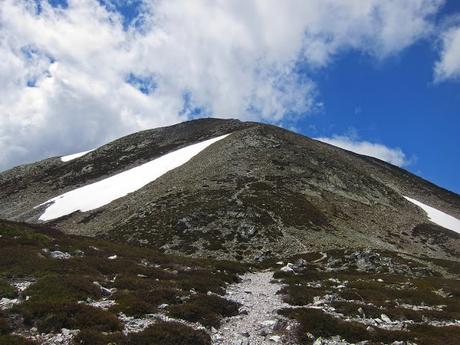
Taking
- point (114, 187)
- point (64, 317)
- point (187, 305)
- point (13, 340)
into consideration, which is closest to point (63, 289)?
point (64, 317)

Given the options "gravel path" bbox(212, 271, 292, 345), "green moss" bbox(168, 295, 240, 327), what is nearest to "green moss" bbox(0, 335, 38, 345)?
"green moss" bbox(168, 295, 240, 327)

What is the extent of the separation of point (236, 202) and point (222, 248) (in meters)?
11.8

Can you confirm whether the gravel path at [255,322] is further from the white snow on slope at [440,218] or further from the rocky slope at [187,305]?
the white snow on slope at [440,218]

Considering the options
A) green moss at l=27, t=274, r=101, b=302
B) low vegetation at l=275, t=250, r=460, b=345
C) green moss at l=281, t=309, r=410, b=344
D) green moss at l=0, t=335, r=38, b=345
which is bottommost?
green moss at l=0, t=335, r=38, b=345

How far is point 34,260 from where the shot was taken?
92.4 ft

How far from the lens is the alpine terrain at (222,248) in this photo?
1955 cm

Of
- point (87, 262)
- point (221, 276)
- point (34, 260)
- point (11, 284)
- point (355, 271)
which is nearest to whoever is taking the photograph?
point (11, 284)

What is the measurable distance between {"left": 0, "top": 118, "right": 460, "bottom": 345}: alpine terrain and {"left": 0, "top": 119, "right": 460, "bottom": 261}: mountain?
13.1 inches

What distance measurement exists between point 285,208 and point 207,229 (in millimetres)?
13338

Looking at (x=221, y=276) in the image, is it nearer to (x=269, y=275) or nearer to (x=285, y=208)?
(x=269, y=275)

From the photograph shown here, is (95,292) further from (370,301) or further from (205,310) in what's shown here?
(370,301)

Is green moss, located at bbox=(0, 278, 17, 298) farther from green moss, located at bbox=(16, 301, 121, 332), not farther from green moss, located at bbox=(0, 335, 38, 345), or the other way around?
green moss, located at bbox=(0, 335, 38, 345)

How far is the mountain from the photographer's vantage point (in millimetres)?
56594

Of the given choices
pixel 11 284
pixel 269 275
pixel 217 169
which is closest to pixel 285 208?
pixel 217 169
